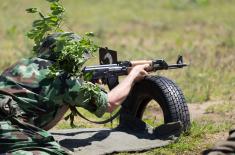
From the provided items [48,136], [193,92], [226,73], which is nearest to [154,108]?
[193,92]

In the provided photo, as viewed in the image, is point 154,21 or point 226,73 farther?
point 154,21

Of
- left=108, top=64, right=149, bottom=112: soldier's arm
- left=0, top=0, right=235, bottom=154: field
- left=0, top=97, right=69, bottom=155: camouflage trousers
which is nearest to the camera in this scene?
left=0, top=97, right=69, bottom=155: camouflage trousers

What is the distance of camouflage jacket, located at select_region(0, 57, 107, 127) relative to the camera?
5.27m

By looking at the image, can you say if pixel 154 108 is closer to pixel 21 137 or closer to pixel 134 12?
pixel 21 137

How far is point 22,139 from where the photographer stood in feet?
17.1

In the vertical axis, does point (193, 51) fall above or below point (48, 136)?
above

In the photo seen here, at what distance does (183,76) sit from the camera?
10438mm

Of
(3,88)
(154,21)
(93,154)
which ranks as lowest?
(93,154)

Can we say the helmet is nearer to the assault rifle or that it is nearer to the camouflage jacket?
the camouflage jacket

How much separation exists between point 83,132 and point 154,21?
1184cm

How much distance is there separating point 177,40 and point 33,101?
921 cm

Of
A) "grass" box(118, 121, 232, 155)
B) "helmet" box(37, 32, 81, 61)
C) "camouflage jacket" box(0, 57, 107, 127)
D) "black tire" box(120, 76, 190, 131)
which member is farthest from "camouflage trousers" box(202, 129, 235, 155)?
"black tire" box(120, 76, 190, 131)

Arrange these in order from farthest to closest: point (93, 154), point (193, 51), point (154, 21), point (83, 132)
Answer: point (154, 21), point (193, 51), point (83, 132), point (93, 154)

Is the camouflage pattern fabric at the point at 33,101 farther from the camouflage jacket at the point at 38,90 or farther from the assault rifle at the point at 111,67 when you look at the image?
the assault rifle at the point at 111,67
